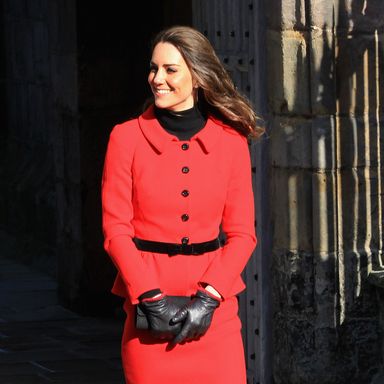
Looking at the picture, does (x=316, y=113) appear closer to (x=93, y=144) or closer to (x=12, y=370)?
(x=12, y=370)

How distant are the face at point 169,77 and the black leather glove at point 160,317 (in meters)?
0.71

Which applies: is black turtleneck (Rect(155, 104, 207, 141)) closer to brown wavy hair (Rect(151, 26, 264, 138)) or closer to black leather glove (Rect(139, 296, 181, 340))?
brown wavy hair (Rect(151, 26, 264, 138))

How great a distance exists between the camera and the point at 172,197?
229 inches

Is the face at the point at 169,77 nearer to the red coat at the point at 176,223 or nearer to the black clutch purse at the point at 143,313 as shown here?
the red coat at the point at 176,223

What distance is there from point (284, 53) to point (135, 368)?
2.48 m

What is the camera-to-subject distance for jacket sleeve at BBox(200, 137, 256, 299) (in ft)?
19.0

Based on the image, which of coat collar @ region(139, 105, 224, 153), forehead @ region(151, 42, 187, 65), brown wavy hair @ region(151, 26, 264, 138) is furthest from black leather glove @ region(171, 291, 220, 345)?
forehead @ region(151, 42, 187, 65)

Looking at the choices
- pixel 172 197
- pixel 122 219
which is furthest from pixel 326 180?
pixel 122 219

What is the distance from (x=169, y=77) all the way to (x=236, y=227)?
0.58 m

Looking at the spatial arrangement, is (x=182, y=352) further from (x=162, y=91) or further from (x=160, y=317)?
(x=162, y=91)

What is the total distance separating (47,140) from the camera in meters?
13.7

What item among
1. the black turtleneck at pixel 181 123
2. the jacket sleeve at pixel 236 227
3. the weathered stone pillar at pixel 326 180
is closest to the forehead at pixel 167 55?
the black turtleneck at pixel 181 123

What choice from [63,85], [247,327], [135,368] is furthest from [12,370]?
[135,368]

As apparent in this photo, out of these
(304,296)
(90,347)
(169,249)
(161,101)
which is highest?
(161,101)
